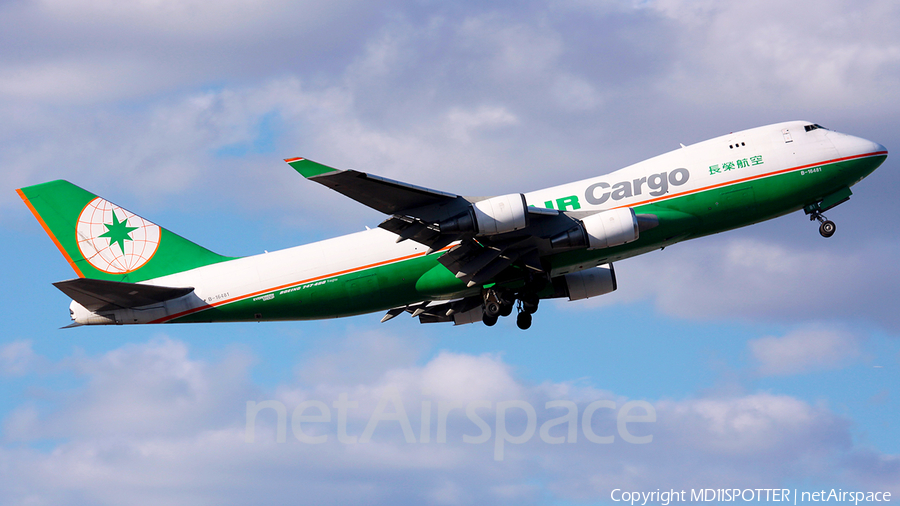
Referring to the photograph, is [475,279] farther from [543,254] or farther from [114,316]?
[114,316]

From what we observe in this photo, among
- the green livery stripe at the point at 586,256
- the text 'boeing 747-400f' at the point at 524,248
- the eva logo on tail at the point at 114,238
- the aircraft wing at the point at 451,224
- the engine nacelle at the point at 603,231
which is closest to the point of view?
the aircraft wing at the point at 451,224

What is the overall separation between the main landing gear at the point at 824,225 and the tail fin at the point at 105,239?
26348mm

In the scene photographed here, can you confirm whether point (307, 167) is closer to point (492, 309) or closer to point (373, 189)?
point (373, 189)

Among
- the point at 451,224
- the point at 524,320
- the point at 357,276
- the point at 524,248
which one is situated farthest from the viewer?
the point at 524,320

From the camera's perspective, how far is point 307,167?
30.2 m

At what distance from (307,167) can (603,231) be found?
40.6 ft

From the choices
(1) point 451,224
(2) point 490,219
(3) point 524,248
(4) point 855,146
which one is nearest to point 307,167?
(1) point 451,224

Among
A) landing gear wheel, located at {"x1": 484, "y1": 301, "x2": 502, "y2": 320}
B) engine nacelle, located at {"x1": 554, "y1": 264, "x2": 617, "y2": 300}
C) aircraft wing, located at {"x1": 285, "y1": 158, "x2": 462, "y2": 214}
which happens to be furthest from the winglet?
engine nacelle, located at {"x1": 554, "y1": 264, "x2": 617, "y2": 300}

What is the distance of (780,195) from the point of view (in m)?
37.6

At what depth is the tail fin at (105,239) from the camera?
4047 centimetres

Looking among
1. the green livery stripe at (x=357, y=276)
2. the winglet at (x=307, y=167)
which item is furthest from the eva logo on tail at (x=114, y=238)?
the winglet at (x=307, y=167)

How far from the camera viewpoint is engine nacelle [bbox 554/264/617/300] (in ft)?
139

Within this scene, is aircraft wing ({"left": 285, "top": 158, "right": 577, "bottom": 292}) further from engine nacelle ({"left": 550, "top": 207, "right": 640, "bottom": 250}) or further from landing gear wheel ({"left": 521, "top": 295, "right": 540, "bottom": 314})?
landing gear wheel ({"left": 521, "top": 295, "right": 540, "bottom": 314})

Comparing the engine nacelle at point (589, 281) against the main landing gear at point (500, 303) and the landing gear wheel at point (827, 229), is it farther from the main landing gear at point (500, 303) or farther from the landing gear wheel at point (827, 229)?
the landing gear wheel at point (827, 229)
